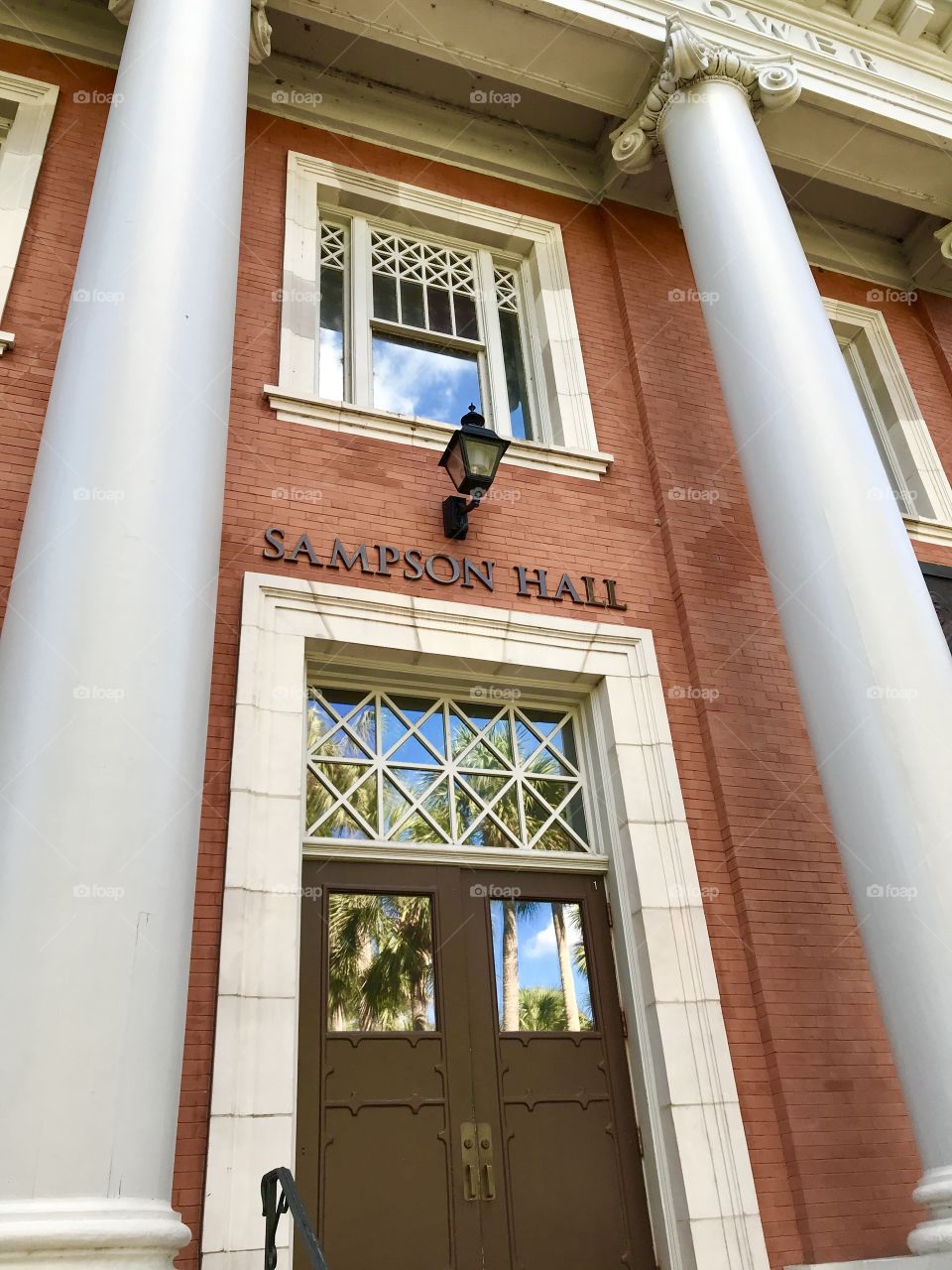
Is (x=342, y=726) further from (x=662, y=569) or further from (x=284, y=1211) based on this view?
(x=284, y=1211)

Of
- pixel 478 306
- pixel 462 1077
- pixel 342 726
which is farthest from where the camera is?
pixel 478 306

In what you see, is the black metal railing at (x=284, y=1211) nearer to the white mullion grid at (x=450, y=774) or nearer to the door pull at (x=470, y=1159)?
the door pull at (x=470, y=1159)

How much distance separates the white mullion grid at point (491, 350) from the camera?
8344 millimetres

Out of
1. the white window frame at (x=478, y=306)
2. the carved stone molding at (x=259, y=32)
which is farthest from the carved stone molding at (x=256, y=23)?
the white window frame at (x=478, y=306)

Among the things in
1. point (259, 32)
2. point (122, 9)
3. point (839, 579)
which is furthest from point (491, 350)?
point (839, 579)

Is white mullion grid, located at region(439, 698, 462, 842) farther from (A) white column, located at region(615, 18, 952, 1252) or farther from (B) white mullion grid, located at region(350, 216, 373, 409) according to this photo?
(B) white mullion grid, located at region(350, 216, 373, 409)

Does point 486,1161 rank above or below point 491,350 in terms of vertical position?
A: below

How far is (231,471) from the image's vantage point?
665cm

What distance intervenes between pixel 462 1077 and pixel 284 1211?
6.23 feet

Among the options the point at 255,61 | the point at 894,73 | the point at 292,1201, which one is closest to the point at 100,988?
the point at 292,1201

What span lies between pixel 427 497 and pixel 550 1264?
4.51 metres

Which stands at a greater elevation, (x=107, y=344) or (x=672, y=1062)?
(x=107, y=344)

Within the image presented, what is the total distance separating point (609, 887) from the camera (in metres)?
6.44

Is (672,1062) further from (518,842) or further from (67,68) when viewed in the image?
(67,68)
